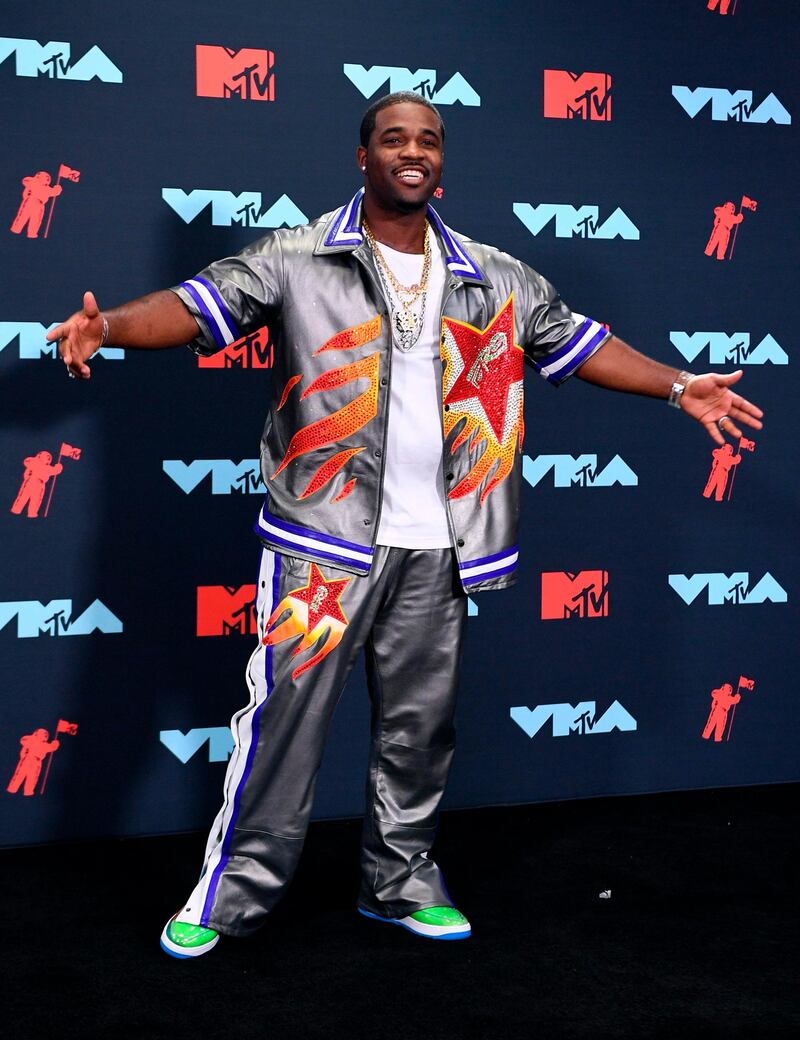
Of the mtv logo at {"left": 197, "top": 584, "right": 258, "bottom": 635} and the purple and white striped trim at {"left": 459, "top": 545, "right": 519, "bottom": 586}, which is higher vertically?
the purple and white striped trim at {"left": 459, "top": 545, "right": 519, "bottom": 586}

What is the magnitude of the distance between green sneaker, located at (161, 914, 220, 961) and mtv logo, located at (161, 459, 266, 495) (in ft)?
3.62

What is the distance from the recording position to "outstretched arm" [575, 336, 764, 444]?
7.88 feet

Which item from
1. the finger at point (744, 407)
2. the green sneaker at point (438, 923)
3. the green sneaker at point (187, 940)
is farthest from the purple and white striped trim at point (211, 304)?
the green sneaker at point (438, 923)

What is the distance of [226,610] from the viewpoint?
3.07 metres

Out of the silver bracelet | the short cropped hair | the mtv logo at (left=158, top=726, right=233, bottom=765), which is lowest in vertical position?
the mtv logo at (left=158, top=726, right=233, bottom=765)

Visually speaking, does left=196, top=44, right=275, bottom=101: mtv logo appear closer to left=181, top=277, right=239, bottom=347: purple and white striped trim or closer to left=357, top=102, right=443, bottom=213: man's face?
left=357, top=102, right=443, bottom=213: man's face

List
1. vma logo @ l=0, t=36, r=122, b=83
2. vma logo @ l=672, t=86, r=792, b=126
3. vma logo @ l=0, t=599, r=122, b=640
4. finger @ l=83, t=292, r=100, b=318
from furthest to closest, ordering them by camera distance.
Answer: vma logo @ l=672, t=86, r=792, b=126 → vma logo @ l=0, t=599, r=122, b=640 → vma logo @ l=0, t=36, r=122, b=83 → finger @ l=83, t=292, r=100, b=318

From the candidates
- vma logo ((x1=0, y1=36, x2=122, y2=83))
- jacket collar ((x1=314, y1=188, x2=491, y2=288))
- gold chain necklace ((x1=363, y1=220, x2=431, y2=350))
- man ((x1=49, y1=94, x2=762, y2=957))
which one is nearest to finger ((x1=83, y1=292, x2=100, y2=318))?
man ((x1=49, y1=94, x2=762, y2=957))

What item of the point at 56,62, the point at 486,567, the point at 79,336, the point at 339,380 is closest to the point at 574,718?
the point at 486,567

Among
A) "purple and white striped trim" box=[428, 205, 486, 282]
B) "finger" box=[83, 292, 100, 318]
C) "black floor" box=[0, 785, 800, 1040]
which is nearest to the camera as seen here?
"finger" box=[83, 292, 100, 318]

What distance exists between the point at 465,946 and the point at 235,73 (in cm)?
211

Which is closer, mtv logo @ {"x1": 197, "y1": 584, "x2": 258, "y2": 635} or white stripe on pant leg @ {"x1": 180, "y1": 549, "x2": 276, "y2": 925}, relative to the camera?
white stripe on pant leg @ {"x1": 180, "y1": 549, "x2": 276, "y2": 925}

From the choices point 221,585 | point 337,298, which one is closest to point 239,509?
point 221,585

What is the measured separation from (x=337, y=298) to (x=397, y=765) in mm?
953
